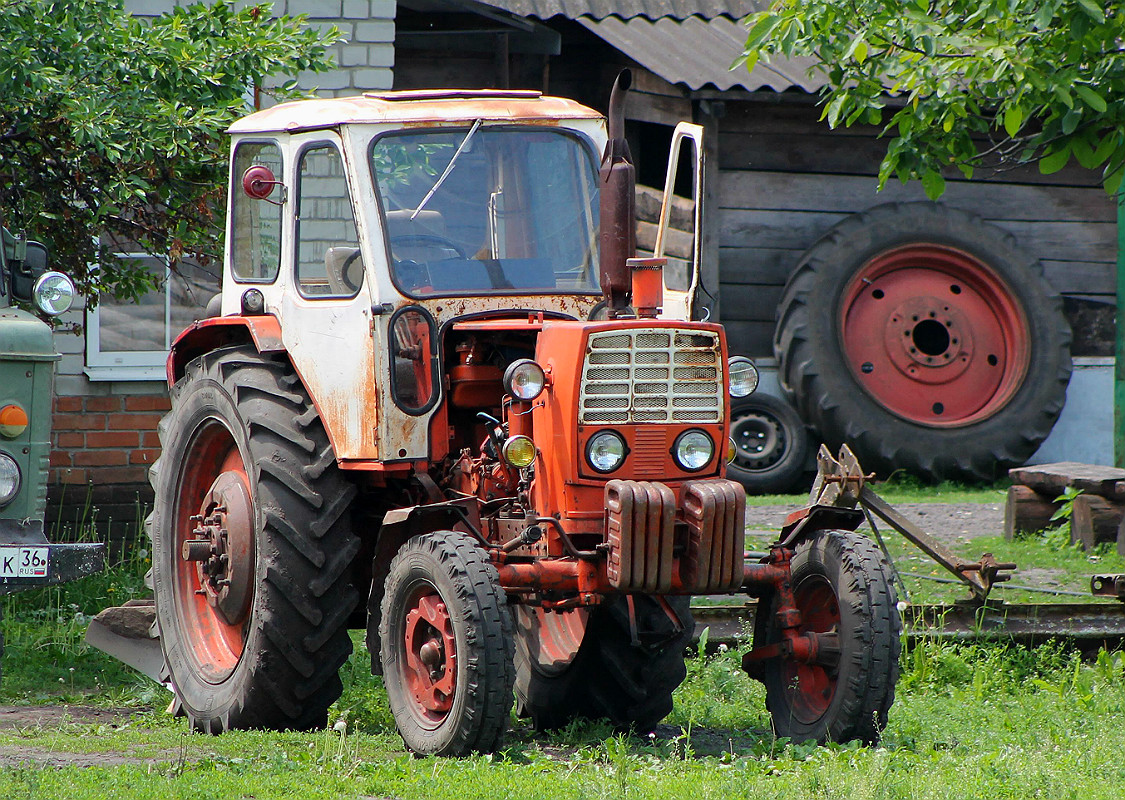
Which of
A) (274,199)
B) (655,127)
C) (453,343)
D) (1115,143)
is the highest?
(655,127)

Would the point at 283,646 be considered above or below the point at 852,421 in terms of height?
below

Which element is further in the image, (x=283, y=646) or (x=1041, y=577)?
(x=1041, y=577)

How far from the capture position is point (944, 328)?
13180mm

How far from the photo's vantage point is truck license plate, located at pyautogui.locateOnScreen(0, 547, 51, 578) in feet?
17.8

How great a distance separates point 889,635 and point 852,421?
7416 millimetres

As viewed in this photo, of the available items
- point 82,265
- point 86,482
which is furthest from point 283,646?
point 86,482

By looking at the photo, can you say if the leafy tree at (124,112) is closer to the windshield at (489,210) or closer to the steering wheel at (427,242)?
the windshield at (489,210)

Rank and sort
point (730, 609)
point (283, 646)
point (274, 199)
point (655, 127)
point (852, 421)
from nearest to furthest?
point (283, 646) → point (274, 199) → point (730, 609) → point (852, 421) → point (655, 127)

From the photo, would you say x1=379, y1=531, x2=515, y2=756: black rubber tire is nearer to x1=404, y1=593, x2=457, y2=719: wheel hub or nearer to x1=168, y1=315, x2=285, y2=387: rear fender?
x1=404, y1=593, x2=457, y2=719: wheel hub

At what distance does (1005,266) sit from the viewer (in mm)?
12961

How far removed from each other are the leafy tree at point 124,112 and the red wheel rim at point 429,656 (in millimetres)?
3254

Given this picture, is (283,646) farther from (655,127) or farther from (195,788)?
(655,127)

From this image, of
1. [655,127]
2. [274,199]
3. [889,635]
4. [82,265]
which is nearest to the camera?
[889,635]

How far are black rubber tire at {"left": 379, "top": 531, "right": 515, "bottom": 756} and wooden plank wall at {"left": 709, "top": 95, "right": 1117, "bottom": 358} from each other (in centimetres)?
831
